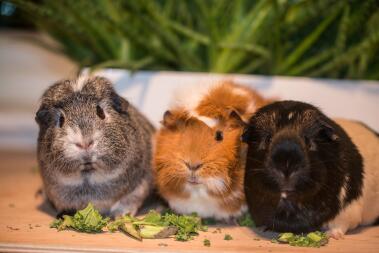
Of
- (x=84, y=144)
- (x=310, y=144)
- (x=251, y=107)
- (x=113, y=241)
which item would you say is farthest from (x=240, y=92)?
(x=113, y=241)

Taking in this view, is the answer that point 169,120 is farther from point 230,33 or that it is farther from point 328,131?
point 230,33

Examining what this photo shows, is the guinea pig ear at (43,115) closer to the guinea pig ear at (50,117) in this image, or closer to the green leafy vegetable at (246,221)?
the guinea pig ear at (50,117)

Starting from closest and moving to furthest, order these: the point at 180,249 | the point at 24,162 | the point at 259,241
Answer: the point at 180,249 < the point at 259,241 < the point at 24,162

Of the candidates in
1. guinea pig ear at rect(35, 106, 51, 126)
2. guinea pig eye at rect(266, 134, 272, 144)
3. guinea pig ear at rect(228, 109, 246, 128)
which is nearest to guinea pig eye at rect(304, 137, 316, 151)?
guinea pig eye at rect(266, 134, 272, 144)

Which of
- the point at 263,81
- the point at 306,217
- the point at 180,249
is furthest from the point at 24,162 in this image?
the point at 306,217

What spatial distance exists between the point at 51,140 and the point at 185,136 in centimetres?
51

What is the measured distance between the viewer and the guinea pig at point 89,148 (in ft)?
6.03

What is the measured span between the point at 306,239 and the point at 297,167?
0.99 ft

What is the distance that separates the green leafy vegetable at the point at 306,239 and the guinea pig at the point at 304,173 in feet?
0.09

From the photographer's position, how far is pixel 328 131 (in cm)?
171

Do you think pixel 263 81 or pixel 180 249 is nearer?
pixel 180 249

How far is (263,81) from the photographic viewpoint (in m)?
2.47

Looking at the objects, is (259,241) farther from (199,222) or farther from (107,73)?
(107,73)

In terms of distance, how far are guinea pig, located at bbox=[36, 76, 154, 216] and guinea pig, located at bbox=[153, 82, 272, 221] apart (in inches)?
5.2
